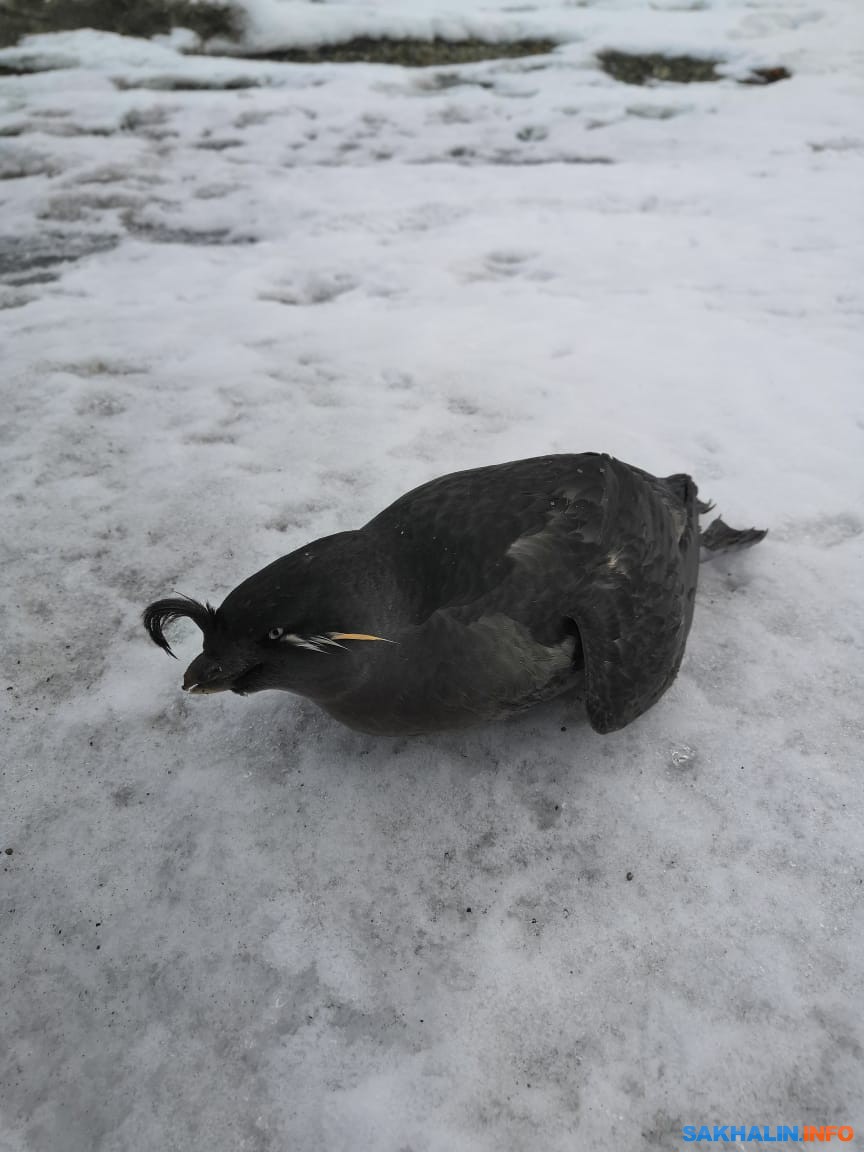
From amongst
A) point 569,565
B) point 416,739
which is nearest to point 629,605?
point 569,565

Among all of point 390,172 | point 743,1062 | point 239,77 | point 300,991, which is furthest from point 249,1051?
point 239,77

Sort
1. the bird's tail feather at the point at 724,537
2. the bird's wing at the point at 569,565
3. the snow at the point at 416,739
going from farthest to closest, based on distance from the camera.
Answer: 1. the bird's tail feather at the point at 724,537
2. the bird's wing at the point at 569,565
3. the snow at the point at 416,739

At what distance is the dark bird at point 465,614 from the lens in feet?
7.93

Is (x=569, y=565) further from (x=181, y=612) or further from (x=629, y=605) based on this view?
(x=181, y=612)

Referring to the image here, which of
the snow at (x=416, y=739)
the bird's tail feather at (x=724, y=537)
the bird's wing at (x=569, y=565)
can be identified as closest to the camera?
the snow at (x=416, y=739)

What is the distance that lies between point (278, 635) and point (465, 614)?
575 mm

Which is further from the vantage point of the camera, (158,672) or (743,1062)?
(158,672)

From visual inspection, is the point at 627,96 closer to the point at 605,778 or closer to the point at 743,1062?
the point at 605,778

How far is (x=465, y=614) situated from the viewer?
253cm

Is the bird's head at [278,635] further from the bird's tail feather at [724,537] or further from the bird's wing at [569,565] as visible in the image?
the bird's tail feather at [724,537]

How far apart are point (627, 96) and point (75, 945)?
24.6 ft

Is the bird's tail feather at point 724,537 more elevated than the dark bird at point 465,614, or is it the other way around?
the dark bird at point 465,614

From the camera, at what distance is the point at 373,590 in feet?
8.20

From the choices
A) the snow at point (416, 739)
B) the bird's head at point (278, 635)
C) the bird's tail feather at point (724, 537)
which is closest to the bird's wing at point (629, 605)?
the snow at point (416, 739)
